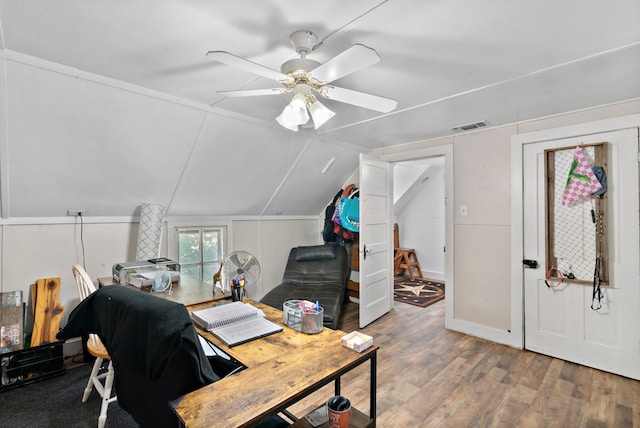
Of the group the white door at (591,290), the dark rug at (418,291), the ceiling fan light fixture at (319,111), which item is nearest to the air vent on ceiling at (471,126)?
the white door at (591,290)

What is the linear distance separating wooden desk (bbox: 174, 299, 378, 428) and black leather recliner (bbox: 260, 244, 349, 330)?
6.74 ft

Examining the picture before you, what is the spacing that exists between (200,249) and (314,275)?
1.49 meters

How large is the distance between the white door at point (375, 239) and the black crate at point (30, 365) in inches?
107

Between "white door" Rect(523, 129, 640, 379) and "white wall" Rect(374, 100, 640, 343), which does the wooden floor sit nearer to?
"white door" Rect(523, 129, 640, 379)

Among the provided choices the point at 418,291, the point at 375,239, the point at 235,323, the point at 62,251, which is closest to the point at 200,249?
the point at 62,251

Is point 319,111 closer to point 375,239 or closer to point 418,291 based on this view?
point 375,239

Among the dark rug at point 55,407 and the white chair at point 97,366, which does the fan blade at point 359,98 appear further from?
the dark rug at point 55,407

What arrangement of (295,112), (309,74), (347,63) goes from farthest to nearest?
1. (295,112)
2. (309,74)
3. (347,63)

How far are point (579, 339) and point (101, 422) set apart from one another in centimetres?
364

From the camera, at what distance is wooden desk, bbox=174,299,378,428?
0.89 m

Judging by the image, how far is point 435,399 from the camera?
2104mm

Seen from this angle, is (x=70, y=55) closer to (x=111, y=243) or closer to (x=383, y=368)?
(x=111, y=243)

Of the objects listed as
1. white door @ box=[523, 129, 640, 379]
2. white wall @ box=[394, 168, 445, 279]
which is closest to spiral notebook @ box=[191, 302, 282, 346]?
white door @ box=[523, 129, 640, 379]

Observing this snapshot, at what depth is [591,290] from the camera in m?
2.55
